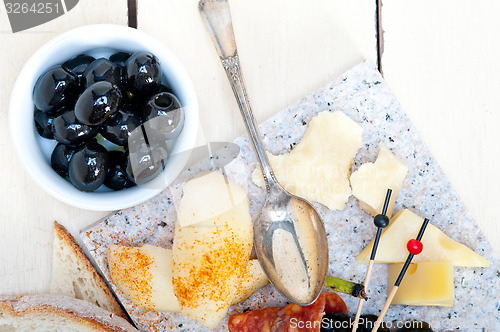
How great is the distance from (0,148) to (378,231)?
0.77 meters

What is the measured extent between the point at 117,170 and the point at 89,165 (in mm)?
67

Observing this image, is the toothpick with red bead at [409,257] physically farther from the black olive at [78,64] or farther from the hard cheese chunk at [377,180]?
the black olive at [78,64]

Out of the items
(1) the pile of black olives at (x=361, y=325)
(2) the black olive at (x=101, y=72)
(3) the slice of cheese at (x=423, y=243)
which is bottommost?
(1) the pile of black olives at (x=361, y=325)

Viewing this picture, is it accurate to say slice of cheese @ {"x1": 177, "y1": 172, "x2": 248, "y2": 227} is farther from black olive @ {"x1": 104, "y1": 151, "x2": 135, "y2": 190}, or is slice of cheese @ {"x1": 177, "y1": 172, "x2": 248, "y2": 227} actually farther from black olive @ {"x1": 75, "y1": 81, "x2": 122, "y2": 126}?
black olive @ {"x1": 75, "y1": 81, "x2": 122, "y2": 126}

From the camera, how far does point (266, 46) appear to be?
0.97m

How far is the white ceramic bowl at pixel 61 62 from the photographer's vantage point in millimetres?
786

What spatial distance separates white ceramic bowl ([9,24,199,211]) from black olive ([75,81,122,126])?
0.44 ft

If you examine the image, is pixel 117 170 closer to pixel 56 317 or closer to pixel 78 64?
pixel 78 64

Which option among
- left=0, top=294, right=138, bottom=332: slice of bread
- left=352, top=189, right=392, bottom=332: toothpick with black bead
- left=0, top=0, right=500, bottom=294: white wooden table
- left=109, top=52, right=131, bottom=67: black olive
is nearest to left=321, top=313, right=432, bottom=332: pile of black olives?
left=352, top=189, right=392, bottom=332: toothpick with black bead

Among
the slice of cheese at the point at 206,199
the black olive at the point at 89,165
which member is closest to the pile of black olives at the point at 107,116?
the black olive at the point at 89,165

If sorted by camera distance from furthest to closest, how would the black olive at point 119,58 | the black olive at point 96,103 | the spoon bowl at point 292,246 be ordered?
the spoon bowl at point 292,246 < the black olive at point 119,58 < the black olive at point 96,103

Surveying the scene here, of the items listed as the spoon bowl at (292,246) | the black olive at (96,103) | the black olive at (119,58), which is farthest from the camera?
the spoon bowl at (292,246)

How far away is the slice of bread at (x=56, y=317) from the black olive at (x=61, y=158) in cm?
27

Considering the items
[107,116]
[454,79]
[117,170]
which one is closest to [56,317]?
[117,170]
